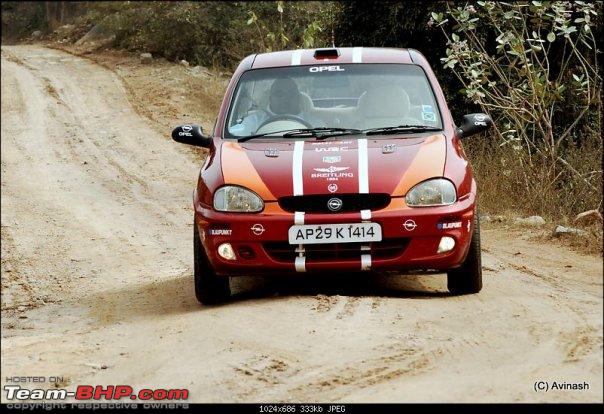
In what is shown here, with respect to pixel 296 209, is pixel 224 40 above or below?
below

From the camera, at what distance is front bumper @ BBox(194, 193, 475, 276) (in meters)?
7.35

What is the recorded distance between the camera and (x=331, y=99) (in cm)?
885

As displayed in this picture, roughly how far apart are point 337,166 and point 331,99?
1373mm

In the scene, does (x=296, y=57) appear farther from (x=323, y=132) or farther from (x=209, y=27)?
(x=209, y=27)

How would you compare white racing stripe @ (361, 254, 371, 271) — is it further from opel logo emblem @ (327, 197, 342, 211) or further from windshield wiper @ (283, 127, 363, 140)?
windshield wiper @ (283, 127, 363, 140)

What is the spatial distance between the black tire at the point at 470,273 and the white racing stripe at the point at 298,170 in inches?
44.6

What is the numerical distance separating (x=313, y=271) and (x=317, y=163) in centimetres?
69

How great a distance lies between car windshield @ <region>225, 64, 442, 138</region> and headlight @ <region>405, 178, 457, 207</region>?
99cm

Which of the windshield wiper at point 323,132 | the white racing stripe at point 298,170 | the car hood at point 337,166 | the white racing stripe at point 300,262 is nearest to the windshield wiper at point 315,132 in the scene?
the windshield wiper at point 323,132

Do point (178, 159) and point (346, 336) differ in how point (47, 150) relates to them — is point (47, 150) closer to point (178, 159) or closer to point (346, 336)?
point (178, 159)

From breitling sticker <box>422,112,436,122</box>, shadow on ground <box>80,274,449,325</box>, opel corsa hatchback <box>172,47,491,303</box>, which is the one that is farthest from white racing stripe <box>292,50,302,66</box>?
shadow on ground <box>80,274,449,325</box>

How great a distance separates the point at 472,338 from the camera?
629 cm

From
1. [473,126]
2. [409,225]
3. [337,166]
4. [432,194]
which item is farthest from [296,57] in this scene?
[409,225]

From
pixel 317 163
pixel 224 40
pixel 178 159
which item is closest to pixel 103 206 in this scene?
pixel 178 159
